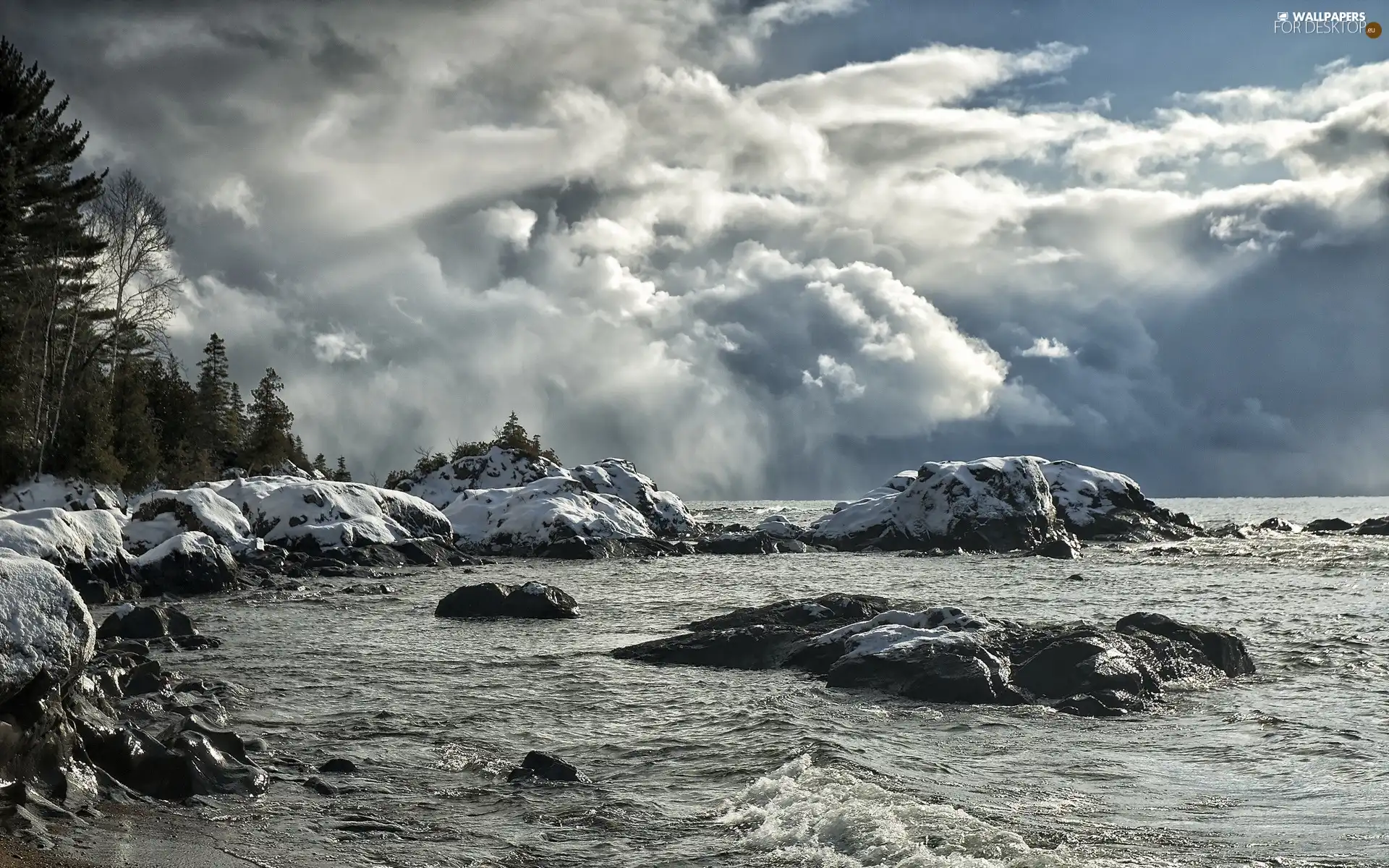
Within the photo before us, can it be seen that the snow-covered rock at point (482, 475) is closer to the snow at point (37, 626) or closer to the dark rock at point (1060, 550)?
the dark rock at point (1060, 550)

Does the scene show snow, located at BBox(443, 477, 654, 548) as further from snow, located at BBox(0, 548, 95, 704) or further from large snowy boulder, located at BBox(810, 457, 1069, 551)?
snow, located at BBox(0, 548, 95, 704)

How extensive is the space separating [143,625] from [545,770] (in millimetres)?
14333

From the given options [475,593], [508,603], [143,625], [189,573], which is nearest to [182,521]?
[189,573]

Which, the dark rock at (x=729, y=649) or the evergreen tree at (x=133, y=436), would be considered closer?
the dark rock at (x=729, y=649)

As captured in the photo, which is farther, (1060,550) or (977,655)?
(1060,550)

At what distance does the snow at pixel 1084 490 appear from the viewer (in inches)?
2598

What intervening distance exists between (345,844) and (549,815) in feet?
6.31

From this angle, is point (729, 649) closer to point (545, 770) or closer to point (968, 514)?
point (545, 770)

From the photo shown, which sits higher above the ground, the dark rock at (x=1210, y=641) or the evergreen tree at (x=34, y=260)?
the evergreen tree at (x=34, y=260)

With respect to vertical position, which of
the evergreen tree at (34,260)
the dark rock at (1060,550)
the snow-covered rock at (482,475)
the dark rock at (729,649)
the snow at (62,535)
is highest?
the evergreen tree at (34,260)

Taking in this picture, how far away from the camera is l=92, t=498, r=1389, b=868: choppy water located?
30.1ft

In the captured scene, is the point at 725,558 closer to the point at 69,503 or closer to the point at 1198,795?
the point at 69,503

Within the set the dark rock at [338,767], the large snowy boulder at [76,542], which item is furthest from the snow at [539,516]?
the dark rock at [338,767]

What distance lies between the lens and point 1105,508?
67.4 metres
